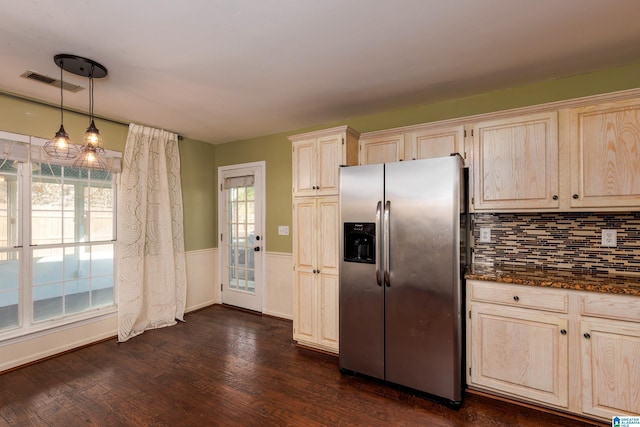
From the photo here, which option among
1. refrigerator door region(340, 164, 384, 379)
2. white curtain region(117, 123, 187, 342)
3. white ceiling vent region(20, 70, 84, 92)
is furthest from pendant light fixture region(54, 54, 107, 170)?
refrigerator door region(340, 164, 384, 379)

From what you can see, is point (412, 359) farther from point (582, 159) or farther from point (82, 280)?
point (82, 280)

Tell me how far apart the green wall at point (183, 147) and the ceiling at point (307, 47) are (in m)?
0.15

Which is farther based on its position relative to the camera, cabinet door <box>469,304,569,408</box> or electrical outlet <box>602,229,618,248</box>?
electrical outlet <box>602,229,618,248</box>

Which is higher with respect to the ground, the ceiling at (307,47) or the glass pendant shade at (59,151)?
the ceiling at (307,47)

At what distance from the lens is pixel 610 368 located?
1.89m

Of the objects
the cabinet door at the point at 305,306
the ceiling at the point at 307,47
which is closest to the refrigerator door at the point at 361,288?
the cabinet door at the point at 305,306

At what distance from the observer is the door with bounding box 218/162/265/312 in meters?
4.30

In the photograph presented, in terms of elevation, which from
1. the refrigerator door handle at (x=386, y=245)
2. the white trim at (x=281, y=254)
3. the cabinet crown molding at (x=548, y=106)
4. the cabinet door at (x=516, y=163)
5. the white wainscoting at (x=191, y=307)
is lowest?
the white wainscoting at (x=191, y=307)

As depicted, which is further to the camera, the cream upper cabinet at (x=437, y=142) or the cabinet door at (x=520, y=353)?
the cream upper cabinet at (x=437, y=142)

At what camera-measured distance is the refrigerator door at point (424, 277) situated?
2164 millimetres

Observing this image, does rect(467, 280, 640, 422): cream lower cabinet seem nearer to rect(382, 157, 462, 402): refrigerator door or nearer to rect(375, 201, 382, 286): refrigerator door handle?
rect(382, 157, 462, 402): refrigerator door

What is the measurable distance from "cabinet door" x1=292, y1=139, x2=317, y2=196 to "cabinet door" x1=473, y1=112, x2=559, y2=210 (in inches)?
58.6

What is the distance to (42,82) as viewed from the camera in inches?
99.0

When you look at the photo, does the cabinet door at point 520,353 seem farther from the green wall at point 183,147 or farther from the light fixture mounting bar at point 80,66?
the green wall at point 183,147
